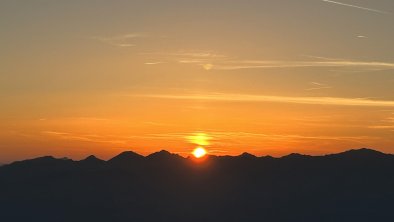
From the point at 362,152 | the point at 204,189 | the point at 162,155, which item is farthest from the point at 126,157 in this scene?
the point at 362,152

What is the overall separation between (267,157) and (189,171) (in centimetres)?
921

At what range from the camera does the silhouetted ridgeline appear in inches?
2702

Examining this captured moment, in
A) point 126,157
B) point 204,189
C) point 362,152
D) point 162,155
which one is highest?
point 362,152

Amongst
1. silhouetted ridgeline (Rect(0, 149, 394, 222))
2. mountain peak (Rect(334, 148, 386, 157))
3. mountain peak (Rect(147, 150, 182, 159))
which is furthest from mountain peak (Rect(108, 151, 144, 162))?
mountain peak (Rect(334, 148, 386, 157))

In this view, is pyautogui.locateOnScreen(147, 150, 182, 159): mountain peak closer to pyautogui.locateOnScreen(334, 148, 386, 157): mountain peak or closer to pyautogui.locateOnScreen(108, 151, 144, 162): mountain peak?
pyautogui.locateOnScreen(108, 151, 144, 162): mountain peak

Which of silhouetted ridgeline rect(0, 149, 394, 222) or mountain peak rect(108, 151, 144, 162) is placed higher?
mountain peak rect(108, 151, 144, 162)

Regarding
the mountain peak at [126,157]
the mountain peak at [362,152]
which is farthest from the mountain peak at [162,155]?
the mountain peak at [362,152]

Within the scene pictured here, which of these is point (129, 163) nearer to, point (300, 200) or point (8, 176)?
point (8, 176)

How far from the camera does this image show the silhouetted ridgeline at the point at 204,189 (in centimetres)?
6862

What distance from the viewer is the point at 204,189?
7562 cm

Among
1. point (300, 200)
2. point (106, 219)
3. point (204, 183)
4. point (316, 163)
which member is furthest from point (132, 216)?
point (316, 163)

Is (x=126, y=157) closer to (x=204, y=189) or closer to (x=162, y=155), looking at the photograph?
(x=162, y=155)

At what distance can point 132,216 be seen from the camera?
68.8 meters

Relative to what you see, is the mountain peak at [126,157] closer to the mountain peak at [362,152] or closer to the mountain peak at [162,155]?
the mountain peak at [162,155]
